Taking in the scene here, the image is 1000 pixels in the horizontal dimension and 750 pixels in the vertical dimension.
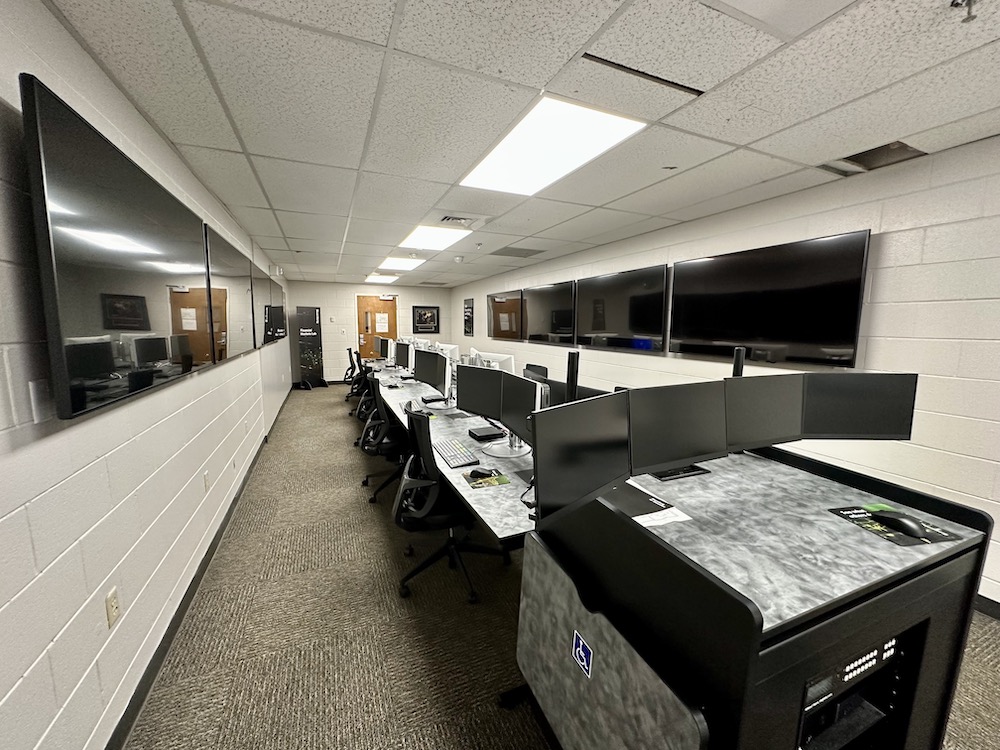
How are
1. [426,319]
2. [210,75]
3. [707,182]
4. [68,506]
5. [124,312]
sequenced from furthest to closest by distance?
1. [426,319]
2. [707,182]
3. [210,75]
4. [124,312]
5. [68,506]

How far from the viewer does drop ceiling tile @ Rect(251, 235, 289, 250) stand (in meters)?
4.28

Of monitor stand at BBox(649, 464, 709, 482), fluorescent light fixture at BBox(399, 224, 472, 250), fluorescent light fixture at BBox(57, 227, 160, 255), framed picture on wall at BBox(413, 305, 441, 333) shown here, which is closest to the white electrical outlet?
fluorescent light fixture at BBox(57, 227, 160, 255)

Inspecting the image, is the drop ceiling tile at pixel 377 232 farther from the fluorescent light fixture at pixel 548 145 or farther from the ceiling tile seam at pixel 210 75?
the fluorescent light fixture at pixel 548 145

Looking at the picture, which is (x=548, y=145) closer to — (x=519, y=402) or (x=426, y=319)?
(x=519, y=402)

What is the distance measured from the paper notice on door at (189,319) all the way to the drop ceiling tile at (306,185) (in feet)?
3.24

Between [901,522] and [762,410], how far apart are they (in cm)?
62

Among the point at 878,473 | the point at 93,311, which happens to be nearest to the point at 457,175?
the point at 93,311

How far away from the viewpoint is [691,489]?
164 centimetres

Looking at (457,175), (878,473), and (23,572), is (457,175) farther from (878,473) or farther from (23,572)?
(878,473)

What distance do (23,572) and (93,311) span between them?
733 mm

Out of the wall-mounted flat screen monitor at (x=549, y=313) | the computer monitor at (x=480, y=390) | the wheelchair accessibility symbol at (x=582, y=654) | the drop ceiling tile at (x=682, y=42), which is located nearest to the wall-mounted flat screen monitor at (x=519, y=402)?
the computer monitor at (x=480, y=390)

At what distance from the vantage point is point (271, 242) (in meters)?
4.50

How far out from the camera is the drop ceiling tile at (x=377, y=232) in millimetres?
3654

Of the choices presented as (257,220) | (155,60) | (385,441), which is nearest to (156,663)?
(385,441)
